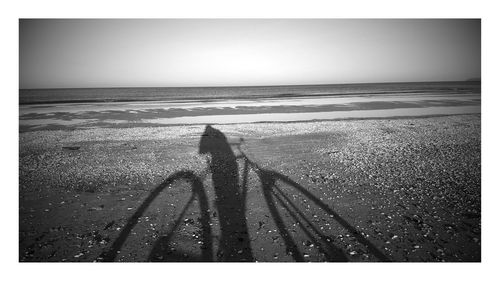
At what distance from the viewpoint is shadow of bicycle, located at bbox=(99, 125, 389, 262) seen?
401 cm

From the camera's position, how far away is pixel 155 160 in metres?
8.84

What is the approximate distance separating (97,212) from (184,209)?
2074 mm

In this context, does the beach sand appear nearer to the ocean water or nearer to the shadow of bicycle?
the shadow of bicycle

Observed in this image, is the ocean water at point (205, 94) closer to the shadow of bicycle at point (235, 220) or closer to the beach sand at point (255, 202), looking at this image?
the beach sand at point (255, 202)

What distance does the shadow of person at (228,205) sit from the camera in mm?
4086

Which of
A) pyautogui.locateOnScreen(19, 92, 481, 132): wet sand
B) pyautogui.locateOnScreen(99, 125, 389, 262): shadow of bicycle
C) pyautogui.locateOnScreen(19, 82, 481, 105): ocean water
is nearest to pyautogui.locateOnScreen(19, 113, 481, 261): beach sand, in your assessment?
pyautogui.locateOnScreen(99, 125, 389, 262): shadow of bicycle

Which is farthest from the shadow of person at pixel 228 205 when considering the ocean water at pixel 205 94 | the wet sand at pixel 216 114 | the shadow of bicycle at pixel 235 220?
the ocean water at pixel 205 94

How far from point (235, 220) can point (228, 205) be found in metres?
0.65

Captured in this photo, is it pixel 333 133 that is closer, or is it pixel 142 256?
pixel 142 256

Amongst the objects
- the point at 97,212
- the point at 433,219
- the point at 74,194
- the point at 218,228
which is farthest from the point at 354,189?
the point at 74,194

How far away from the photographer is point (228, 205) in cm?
554

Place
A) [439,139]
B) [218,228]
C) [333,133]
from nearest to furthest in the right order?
[218,228], [439,139], [333,133]

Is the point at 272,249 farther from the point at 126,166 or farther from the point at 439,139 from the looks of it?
the point at 439,139

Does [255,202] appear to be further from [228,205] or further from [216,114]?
[216,114]
